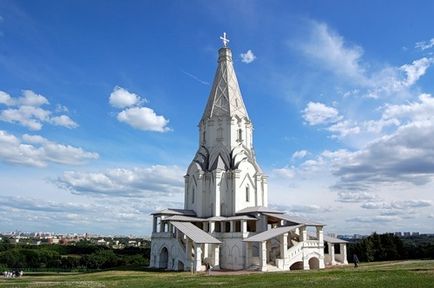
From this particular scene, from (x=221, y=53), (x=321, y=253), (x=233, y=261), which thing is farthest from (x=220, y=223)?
(x=221, y=53)

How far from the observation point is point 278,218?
38.6 metres

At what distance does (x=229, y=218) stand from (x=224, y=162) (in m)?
6.75

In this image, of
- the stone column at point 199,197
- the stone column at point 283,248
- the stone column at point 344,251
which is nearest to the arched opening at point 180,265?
the stone column at point 199,197

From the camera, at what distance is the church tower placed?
4331 cm

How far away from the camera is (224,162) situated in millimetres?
44438

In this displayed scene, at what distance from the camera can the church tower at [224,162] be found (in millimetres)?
43312

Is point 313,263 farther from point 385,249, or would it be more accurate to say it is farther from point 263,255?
point 385,249

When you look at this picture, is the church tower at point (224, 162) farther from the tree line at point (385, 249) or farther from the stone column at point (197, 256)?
the tree line at point (385, 249)

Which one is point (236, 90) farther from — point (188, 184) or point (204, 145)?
point (188, 184)

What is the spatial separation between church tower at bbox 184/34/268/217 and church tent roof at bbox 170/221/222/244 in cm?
→ 452

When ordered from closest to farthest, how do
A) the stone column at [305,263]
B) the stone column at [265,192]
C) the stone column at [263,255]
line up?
1. the stone column at [263,255]
2. the stone column at [305,263]
3. the stone column at [265,192]

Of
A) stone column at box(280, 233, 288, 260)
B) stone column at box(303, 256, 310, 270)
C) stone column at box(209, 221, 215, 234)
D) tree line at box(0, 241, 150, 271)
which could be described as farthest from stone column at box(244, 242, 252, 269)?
tree line at box(0, 241, 150, 271)

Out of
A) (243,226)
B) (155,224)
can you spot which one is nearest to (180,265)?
(155,224)

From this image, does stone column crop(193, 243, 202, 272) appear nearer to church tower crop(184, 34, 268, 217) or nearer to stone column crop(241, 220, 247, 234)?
stone column crop(241, 220, 247, 234)
